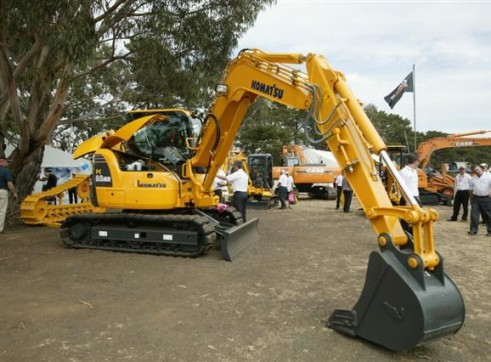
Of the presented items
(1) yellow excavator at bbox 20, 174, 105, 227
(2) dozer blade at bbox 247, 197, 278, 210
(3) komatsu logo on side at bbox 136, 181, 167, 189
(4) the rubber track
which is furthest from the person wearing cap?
(2) dozer blade at bbox 247, 197, 278, 210

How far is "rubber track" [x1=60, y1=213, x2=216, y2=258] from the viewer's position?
26.1 ft

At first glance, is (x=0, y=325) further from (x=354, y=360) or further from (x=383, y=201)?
(x=383, y=201)

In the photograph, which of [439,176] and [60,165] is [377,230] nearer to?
[60,165]

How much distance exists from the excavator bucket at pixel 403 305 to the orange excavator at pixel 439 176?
16398 mm

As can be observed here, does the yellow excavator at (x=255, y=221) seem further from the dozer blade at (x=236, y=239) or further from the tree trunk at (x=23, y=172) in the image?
the tree trunk at (x=23, y=172)

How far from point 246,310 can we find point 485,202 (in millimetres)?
8376

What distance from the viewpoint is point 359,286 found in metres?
6.14

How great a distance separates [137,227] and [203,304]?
3511 mm

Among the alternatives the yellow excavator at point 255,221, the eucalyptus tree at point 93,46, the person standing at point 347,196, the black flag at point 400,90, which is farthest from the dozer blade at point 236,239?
the black flag at point 400,90

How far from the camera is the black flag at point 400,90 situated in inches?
931

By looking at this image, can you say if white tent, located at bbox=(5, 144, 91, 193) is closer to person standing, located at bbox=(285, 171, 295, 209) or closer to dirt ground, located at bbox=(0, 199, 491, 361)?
person standing, located at bbox=(285, 171, 295, 209)

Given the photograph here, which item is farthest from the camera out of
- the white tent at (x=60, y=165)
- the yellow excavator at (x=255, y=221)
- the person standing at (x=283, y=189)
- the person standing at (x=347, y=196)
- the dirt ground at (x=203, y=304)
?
the person standing at (x=283, y=189)

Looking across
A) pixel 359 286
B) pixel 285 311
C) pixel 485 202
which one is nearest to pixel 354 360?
pixel 285 311

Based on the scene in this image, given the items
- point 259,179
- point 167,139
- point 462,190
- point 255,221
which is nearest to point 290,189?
point 259,179
